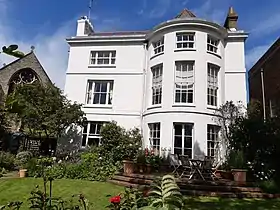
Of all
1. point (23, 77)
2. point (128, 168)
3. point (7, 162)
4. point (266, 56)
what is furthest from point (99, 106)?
point (23, 77)

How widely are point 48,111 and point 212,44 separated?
12.9m

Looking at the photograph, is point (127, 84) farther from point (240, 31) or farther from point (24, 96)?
point (240, 31)

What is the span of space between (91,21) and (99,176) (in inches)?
656

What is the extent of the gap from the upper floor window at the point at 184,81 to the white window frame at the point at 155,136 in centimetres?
233

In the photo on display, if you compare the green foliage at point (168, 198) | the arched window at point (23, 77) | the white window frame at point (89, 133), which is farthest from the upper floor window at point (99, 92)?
the green foliage at point (168, 198)

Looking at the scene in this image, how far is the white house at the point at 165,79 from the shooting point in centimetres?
1764

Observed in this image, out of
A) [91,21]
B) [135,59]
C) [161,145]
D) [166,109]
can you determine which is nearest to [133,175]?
[161,145]

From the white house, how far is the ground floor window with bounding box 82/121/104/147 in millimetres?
77

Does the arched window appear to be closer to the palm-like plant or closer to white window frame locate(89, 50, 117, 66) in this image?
white window frame locate(89, 50, 117, 66)

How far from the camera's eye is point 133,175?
13.3 m

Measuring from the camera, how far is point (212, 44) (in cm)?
1956

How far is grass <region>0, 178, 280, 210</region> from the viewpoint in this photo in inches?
362

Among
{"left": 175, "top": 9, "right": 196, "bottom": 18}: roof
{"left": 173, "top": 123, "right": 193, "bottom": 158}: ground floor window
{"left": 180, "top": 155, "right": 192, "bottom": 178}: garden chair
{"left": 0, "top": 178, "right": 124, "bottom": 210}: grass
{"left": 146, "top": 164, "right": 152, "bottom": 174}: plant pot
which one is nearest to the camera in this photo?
{"left": 0, "top": 178, "right": 124, "bottom": 210}: grass

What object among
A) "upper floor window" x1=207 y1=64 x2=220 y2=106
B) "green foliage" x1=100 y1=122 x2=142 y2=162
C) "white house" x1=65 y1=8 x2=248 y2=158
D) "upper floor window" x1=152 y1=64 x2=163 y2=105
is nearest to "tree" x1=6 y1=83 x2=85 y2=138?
"white house" x1=65 y1=8 x2=248 y2=158
